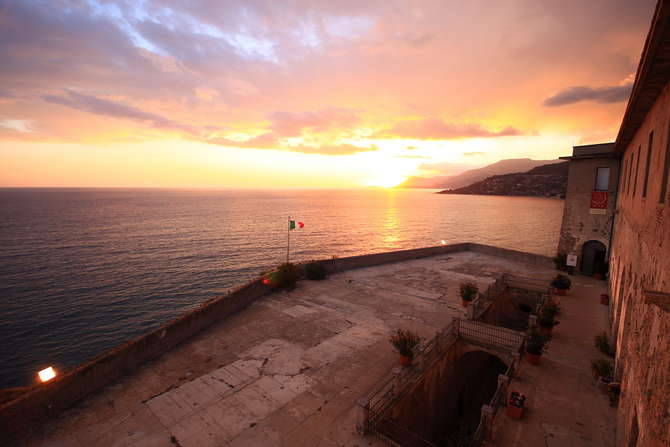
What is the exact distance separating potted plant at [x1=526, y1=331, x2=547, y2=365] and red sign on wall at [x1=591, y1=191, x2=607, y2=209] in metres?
17.2

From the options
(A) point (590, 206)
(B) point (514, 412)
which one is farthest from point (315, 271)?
(A) point (590, 206)

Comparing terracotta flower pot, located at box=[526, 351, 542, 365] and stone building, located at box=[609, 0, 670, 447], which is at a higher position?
stone building, located at box=[609, 0, 670, 447]

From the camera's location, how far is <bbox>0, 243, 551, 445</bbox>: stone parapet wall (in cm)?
900

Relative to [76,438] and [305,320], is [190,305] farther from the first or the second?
[76,438]

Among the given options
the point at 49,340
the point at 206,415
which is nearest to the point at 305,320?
the point at 206,415

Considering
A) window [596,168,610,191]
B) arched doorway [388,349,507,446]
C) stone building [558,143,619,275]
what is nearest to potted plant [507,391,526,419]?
arched doorway [388,349,507,446]

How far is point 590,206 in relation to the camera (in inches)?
925

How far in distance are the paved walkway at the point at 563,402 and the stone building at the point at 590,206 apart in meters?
11.6

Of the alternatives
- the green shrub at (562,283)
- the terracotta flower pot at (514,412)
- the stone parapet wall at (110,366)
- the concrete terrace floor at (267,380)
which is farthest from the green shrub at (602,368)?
the stone parapet wall at (110,366)

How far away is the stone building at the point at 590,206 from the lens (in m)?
22.7

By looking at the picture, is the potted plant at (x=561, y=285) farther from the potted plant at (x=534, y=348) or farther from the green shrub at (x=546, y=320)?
the potted plant at (x=534, y=348)

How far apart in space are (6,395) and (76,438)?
192 inches

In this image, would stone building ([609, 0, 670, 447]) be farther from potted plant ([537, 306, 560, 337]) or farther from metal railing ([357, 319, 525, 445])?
potted plant ([537, 306, 560, 337])

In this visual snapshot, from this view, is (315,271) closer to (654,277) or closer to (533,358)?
(533,358)
